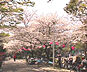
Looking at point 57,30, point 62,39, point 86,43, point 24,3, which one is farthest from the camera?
point 57,30

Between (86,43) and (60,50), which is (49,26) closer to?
(60,50)

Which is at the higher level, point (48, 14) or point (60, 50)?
point (48, 14)

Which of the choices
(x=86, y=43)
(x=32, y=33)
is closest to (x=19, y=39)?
(x=32, y=33)

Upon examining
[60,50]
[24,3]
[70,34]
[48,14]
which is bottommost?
[60,50]

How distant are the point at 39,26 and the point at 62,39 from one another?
404 cm

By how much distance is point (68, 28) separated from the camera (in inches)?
704

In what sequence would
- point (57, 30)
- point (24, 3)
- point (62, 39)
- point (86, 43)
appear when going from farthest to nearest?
point (57, 30) → point (62, 39) → point (86, 43) → point (24, 3)

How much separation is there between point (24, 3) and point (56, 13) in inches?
533

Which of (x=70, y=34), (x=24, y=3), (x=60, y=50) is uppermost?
(x=24, y=3)

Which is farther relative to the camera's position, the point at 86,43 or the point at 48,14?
the point at 48,14

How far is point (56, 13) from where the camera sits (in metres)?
19.6

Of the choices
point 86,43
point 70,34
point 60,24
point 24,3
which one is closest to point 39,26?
point 60,24

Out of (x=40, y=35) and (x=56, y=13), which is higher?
(x=56, y=13)

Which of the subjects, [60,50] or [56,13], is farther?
[56,13]
